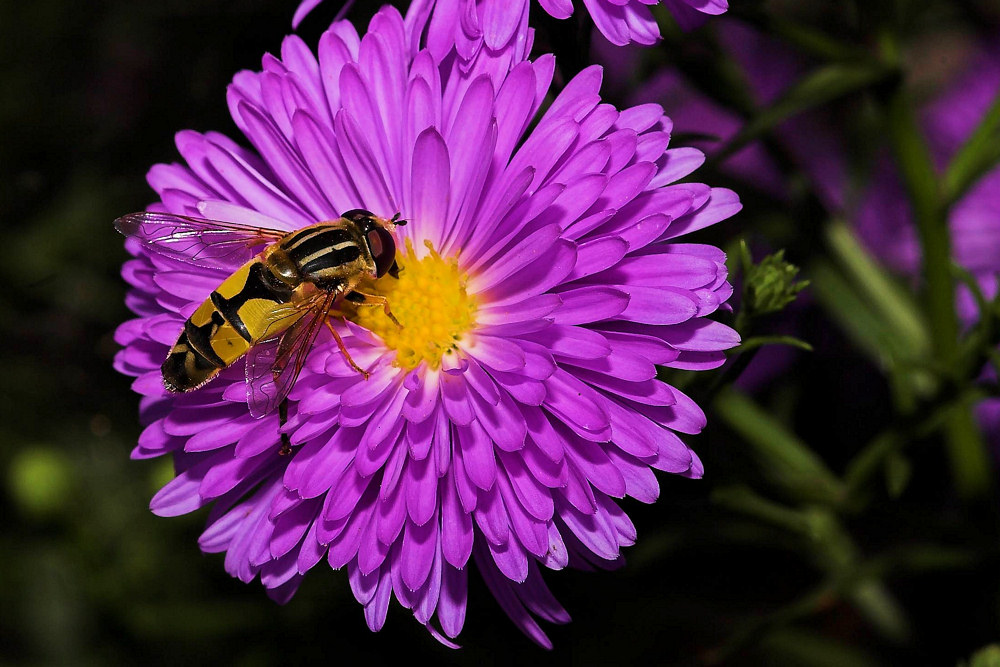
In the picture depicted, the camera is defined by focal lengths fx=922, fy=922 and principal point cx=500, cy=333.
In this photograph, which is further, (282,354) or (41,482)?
(41,482)

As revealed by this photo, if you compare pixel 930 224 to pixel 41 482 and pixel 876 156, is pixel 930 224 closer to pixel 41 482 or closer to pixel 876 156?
pixel 876 156

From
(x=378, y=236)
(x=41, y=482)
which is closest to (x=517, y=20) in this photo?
(x=378, y=236)

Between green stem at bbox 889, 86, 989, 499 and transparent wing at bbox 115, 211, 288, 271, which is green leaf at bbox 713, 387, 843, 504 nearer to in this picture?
green stem at bbox 889, 86, 989, 499

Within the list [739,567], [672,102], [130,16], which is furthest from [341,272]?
[130,16]

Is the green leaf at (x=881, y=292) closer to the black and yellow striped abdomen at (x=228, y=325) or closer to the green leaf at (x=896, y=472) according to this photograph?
the green leaf at (x=896, y=472)

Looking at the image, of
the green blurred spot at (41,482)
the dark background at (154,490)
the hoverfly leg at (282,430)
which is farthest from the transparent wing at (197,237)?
the green blurred spot at (41,482)

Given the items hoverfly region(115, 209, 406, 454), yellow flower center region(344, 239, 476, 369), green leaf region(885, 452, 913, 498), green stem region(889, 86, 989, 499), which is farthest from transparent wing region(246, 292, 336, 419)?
green stem region(889, 86, 989, 499)
